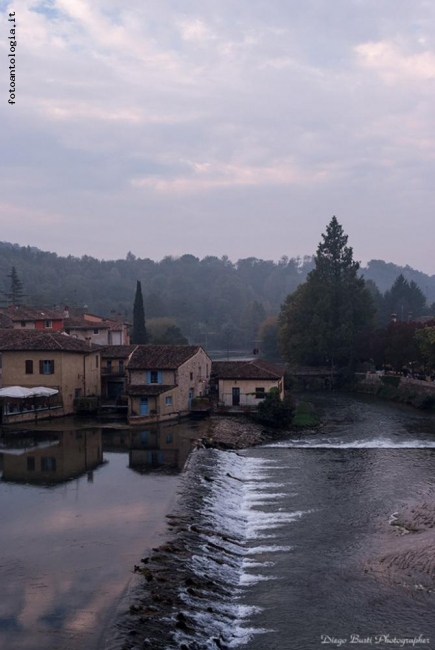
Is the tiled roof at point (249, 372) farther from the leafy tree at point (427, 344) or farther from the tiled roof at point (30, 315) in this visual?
the tiled roof at point (30, 315)

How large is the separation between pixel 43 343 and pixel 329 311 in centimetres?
3785

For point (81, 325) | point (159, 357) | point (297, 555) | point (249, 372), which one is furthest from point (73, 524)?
point (81, 325)

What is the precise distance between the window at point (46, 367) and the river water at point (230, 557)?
559 inches

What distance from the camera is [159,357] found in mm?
49688

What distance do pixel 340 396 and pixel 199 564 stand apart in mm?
48298

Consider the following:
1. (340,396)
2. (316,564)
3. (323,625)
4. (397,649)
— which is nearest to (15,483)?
(316,564)

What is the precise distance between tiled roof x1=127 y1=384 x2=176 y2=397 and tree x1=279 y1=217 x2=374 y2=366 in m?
31.4

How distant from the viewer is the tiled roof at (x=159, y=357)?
48.4m

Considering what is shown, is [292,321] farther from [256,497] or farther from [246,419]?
[256,497]

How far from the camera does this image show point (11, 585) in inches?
753

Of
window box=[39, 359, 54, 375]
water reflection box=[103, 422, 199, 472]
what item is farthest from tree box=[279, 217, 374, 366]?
window box=[39, 359, 54, 375]

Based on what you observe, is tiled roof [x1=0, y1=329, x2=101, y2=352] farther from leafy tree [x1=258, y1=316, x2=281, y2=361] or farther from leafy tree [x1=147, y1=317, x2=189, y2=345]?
leafy tree [x1=258, y1=316, x2=281, y2=361]

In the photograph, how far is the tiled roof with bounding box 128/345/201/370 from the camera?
159 feet

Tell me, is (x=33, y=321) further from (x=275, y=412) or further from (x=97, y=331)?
(x=275, y=412)
